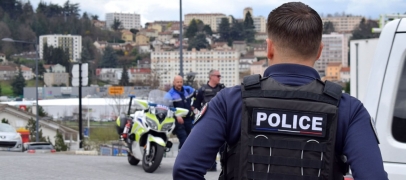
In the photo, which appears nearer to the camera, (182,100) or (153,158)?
(153,158)

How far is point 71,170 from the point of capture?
11.9 m

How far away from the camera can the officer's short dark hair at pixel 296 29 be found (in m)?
2.44

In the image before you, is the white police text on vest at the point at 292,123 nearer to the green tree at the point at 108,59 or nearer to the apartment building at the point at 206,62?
the apartment building at the point at 206,62

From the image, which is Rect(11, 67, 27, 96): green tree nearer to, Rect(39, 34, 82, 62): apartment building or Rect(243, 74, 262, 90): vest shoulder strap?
Rect(39, 34, 82, 62): apartment building

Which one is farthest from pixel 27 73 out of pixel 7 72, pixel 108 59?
pixel 108 59

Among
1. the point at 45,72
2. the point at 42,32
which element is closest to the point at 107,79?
the point at 45,72

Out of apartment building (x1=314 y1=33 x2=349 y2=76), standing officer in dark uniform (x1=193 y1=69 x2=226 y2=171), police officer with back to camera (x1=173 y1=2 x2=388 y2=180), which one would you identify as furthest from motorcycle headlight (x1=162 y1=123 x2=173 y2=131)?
apartment building (x1=314 y1=33 x2=349 y2=76)

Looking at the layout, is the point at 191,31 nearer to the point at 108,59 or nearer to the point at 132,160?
the point at 108,59

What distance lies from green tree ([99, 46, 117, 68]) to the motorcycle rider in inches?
5178

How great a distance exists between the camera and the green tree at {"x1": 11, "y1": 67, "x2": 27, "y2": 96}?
4264 inches

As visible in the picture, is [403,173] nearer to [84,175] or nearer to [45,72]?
[84,175]

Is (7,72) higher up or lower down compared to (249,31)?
lower down

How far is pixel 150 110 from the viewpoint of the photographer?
1180 cm

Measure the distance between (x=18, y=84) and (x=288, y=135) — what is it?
109231mm
